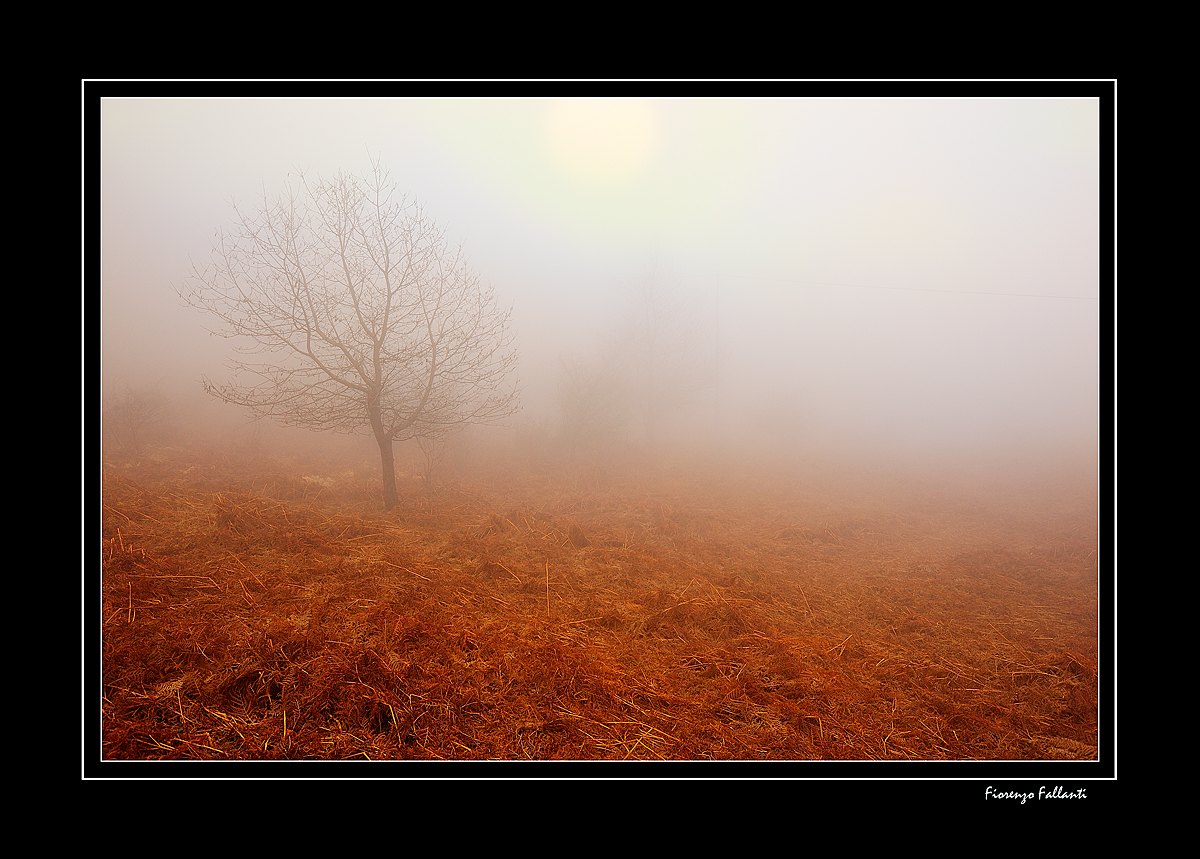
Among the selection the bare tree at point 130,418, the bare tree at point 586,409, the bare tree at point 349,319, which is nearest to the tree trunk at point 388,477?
the bare tree at point 349,319

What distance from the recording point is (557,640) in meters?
3.66

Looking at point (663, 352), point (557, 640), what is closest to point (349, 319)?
point (557, 640)

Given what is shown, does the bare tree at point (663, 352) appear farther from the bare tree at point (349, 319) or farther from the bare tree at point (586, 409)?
the bare tree at point (349, 319)

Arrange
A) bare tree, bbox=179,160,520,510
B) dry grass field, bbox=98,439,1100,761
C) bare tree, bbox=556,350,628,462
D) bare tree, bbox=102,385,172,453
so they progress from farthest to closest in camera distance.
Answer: bare tree, bbox=556,350,628,462, bare tree, bbox=102,385,172,453, bare tree, bbox=179,160,520,510, dry grass field, bbox=98,439,1100,761

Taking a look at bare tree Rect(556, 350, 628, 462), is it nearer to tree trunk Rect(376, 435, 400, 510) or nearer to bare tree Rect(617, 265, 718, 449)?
bare tree Rect(617, 265, 718, 449)

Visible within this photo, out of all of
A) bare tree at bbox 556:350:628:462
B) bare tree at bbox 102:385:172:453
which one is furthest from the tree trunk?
bare tree at bbox 102:385:172:453

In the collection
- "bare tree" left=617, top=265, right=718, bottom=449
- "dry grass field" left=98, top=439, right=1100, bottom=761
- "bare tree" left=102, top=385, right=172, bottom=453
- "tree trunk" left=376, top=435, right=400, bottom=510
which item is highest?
"bare tree" left=617, top=265, right=718, bottom=449

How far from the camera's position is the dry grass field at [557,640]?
258 cm

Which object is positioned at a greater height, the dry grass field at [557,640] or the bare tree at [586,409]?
the bare tree at [586,409]

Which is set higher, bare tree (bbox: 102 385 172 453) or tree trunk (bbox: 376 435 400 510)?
bare tree (bbox: 102 385 172 453)

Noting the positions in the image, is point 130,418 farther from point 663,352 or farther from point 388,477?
point 663,352

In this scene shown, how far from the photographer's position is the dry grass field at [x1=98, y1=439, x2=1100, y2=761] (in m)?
2.58

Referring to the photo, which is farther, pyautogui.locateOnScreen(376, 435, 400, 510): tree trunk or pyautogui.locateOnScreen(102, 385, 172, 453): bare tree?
pyautogui.locateOnScreen(102, 385, 172, 453): bare tree

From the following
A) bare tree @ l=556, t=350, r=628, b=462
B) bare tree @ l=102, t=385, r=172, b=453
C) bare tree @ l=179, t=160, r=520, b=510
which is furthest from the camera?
bare tree @ l=556, t=350, r=628, b=462
